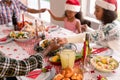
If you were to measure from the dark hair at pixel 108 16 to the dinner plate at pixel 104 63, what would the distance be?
489mm

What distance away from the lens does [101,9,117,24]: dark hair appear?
186cm

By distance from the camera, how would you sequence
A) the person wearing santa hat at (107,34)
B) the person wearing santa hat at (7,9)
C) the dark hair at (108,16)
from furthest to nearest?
the person wearing santa hat at (7,9) → the dark hair at (108,16) → the person wearing santa hat at (107,34)

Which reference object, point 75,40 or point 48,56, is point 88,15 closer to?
point 75,40

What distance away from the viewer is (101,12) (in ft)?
6.27

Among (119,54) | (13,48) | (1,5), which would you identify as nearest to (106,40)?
(119,54)

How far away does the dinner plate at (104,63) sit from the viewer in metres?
1.35

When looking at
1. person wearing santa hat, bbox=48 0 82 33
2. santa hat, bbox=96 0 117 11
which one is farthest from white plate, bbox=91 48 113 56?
person wearing santa hat, bbox=48 0 82 33

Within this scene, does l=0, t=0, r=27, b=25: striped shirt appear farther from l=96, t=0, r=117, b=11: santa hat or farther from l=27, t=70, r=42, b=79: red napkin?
l=27, t=70, r=42, b=79: red napkin

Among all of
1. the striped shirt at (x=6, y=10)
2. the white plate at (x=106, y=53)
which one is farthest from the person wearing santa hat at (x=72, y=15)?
the white plate at (x=106, y=53)

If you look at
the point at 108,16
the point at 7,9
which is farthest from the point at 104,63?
the point at 7,9

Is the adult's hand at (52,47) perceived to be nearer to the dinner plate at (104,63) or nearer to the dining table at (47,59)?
the dining table at (47,59)

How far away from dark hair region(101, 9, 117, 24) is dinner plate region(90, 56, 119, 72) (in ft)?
1.60

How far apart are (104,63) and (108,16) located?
1.90ft

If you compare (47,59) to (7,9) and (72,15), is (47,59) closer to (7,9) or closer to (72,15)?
(72,15)
